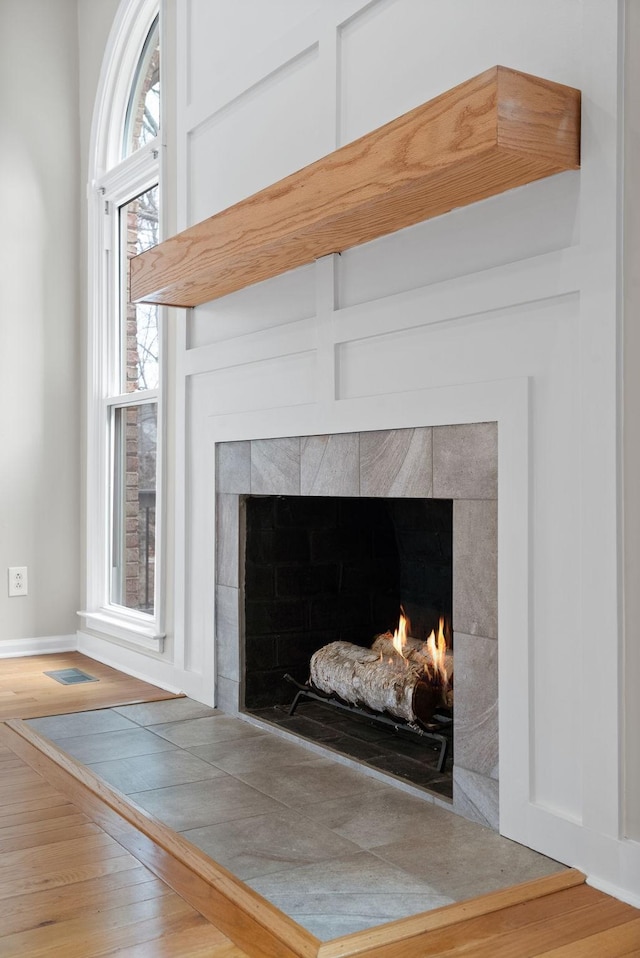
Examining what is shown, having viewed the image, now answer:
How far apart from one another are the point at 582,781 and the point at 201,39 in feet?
9.42

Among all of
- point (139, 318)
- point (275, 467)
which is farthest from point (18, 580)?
point (275, 467)

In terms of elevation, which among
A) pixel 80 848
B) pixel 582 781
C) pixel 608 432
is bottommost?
pixel 80 848

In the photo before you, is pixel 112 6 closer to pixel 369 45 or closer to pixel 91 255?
pixel 91 255

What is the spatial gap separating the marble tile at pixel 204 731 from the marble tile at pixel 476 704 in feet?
3.00

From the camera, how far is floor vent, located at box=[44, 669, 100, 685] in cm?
389

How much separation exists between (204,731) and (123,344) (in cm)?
211

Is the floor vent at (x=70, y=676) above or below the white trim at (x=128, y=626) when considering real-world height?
below

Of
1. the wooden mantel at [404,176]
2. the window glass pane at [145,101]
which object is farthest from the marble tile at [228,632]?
the window glass pane at [145,101]

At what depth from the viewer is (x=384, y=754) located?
9.03 feet

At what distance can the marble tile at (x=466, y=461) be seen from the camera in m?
2.23

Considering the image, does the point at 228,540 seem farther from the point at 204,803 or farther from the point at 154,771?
the point at 204,803

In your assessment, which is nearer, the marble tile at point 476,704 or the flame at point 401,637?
the marble tile at point 476,704

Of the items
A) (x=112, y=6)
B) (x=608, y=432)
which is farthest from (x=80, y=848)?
(x=112, y=6)

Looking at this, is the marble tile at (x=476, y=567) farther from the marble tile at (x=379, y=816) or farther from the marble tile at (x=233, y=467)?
the marble tile at (x=233, y=467)
